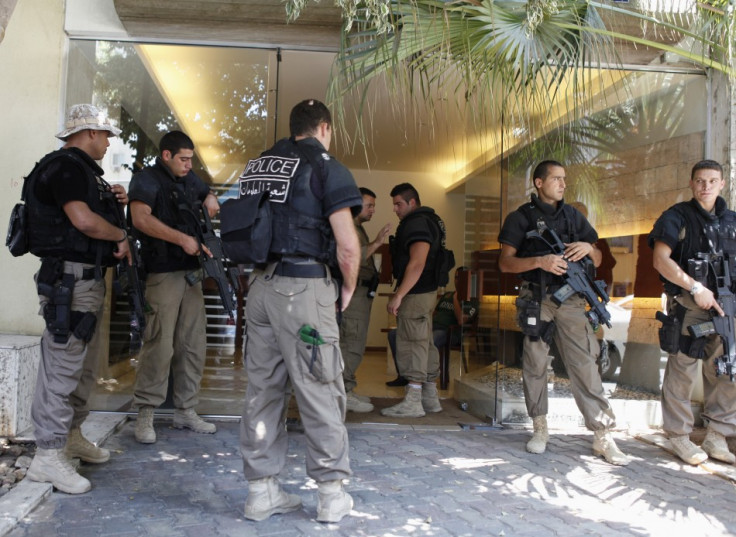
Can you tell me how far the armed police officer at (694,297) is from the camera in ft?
14.0

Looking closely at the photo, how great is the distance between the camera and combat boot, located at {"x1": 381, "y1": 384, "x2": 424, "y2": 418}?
5492 millimetres

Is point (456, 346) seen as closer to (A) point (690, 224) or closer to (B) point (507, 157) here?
(B) point (507, 157)

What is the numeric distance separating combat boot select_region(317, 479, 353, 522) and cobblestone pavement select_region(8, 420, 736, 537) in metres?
0.04

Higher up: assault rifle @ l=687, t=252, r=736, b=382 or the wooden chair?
assault rifle @ l=687, t=252, r=736, b=382

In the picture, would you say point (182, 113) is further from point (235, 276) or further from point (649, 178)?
point (649, 178)

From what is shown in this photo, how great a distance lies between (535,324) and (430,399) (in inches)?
69.1

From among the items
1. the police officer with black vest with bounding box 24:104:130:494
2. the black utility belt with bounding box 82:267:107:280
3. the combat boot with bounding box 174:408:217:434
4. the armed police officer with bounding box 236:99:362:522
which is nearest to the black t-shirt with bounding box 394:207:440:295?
the combat boot with bounding box 174:408:217:434

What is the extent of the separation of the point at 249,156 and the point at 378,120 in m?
2.95

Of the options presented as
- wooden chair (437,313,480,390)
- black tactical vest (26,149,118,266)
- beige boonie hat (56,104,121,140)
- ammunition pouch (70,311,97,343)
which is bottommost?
wooden chair (437,313,480,390)

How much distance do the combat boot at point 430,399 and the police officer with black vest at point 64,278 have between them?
3111mm

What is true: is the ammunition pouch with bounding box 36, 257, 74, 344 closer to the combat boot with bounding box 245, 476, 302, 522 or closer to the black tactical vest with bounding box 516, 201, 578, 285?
the combat boot with bounding box 245, 476, 302, 522

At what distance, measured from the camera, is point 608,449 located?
426 cm

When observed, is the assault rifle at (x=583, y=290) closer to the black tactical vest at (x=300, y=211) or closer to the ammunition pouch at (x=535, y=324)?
the ammunition pouch at (x=535, y=324)

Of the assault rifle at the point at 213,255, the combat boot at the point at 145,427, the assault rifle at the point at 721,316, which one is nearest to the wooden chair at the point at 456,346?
the assault rifle at the point at 721,316
